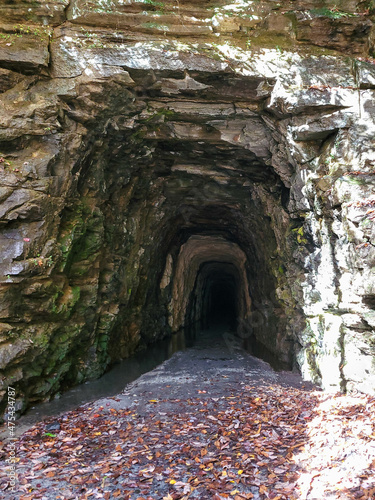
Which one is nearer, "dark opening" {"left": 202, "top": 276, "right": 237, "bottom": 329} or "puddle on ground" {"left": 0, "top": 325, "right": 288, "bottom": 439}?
"puddle on ground" {"left": 0, "top": 325, "right": 288, "bottom": 439}

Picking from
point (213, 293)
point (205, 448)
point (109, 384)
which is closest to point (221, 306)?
point (213, 293)

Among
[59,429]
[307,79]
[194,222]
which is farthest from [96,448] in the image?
[194,222]

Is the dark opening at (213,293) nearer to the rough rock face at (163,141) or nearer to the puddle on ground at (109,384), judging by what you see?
the puddle on ground at (109,384)

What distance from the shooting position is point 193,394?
713 centimetres

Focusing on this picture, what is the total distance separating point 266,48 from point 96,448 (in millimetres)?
7736

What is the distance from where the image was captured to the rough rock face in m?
6.02

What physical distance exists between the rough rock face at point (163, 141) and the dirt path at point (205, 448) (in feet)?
3.78

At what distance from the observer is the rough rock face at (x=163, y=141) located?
19.7 feet

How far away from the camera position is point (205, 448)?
466 cm

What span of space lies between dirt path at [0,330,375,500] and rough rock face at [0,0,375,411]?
1.15 meters

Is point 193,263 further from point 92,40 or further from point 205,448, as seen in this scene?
point 205,448

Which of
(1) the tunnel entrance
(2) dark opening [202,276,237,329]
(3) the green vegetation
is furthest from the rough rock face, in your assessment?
(1) the tunnel entrance

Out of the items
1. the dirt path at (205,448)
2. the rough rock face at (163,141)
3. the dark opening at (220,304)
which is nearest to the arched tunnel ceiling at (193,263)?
the dark opening at (220,304)

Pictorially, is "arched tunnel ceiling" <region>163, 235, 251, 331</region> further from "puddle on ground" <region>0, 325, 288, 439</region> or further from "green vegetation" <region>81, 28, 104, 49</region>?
"green vegetation" <region>81, 28, 104, 49</region>
